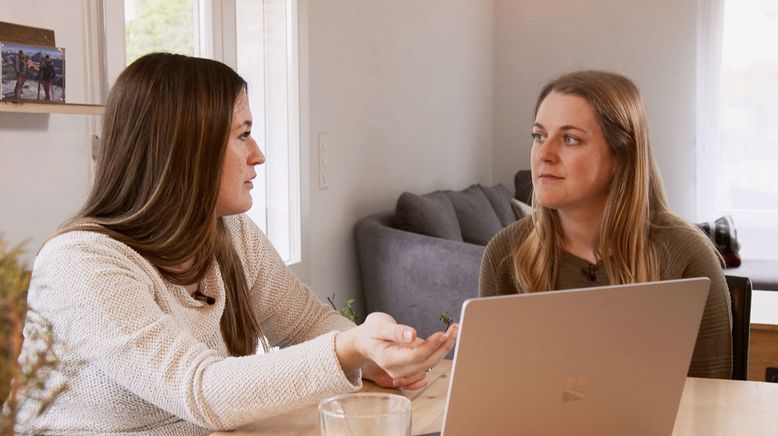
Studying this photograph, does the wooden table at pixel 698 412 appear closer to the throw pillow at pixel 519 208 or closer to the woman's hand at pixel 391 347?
the woman's hand at pixel 391 347

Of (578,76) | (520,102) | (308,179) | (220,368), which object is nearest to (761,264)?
(520,102)

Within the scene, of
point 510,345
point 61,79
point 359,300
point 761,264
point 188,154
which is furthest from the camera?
point 761,264

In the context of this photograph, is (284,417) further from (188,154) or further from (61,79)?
(61,79)

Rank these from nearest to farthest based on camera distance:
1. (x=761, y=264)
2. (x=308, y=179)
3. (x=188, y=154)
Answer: (x=188, y=154) < (x=308, y=179) < (x=761, y=264)

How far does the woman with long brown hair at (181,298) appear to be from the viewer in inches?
49.5

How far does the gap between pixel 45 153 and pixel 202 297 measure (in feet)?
2.48

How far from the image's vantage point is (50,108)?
79.4 inches

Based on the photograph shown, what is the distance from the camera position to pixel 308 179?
3.44 meters

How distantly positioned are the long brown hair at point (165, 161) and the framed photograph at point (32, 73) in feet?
1.70

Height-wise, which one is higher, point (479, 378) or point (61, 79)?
point (61, 79)

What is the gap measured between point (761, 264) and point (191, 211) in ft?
15.0

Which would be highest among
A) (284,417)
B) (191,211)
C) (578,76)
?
(578,76)

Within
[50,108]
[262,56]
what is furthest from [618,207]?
[262,56]

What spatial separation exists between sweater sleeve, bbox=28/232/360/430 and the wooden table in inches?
1.8
